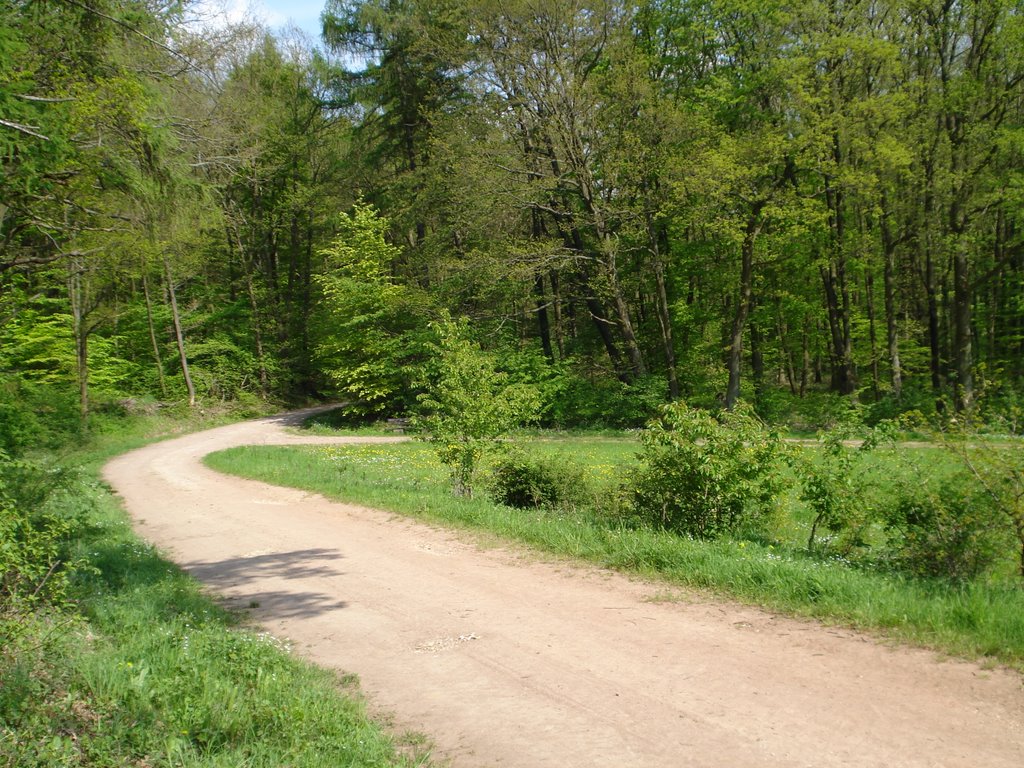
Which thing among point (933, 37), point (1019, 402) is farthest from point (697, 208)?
point (1019, 402)

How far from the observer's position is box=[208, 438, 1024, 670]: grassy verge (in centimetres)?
575

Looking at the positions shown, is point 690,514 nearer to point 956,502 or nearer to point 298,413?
point 956,502

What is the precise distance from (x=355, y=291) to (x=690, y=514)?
27784mm

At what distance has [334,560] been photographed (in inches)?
383

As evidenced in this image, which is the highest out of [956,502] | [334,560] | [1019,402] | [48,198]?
[48,198]

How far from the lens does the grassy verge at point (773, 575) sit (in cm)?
575

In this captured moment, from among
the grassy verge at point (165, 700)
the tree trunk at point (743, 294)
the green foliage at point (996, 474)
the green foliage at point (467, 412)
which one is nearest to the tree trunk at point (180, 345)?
the tree trunk at point (743, 294)

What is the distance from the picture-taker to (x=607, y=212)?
97.6 feet

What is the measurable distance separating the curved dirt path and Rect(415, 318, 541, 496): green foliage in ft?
11.6

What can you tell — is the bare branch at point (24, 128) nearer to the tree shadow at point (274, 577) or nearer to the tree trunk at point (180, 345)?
the tree shadow at point (274, 577)

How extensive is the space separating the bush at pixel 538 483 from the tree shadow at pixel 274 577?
3723mm

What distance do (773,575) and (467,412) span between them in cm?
707

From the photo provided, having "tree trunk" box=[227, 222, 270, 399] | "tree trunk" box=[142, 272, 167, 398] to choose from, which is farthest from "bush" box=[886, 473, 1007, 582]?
"tree trunk" box=[227, 222, 270, 399]

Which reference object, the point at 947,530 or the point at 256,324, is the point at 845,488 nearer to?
the point at 947,530
